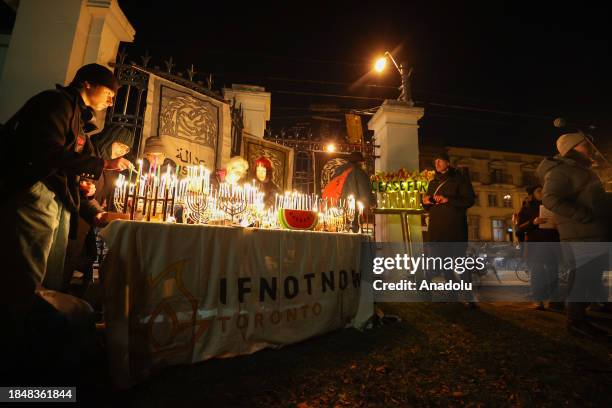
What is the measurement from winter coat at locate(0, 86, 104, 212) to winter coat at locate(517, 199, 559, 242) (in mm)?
7297

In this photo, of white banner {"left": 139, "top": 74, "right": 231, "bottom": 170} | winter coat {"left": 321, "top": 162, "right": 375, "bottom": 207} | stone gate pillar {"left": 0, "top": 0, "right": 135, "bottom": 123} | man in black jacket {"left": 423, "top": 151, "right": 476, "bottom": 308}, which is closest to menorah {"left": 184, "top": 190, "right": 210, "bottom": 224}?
white banner {"left": 139, "top": 74, "right": 231, "bottom": 170}

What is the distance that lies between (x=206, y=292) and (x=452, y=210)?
4935 millimetres

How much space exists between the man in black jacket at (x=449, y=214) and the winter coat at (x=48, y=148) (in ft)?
18.2

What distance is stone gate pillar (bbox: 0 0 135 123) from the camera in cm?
443

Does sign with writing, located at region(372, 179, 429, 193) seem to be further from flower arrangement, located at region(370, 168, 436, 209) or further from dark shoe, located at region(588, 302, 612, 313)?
dark shoe, located at region(588, 302, 612, 313)

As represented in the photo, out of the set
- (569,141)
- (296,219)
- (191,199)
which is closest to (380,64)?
(569,141)

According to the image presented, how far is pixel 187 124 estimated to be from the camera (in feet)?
19.8

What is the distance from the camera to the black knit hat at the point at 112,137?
5156 mm

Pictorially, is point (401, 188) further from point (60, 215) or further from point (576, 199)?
point (60, 215)

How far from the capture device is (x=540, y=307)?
4.81 m

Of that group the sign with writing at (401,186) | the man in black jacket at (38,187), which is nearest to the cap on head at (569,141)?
the sign with writing at (401,186)

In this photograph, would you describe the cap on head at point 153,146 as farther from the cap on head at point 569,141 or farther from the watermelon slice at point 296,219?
the cap on head at point 569,141

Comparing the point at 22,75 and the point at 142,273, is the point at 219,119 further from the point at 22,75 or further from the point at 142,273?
the point at 142,273

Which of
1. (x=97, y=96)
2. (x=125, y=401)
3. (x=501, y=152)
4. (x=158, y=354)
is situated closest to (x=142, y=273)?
(x=158, y=354)
